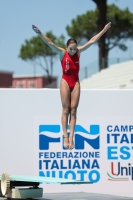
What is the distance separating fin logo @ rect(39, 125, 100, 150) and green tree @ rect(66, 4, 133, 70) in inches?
1391

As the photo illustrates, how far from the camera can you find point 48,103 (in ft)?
50.4

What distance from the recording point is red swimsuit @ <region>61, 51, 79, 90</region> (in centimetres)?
985

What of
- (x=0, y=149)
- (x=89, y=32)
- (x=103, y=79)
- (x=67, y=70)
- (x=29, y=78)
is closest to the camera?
(x=67, y=70)

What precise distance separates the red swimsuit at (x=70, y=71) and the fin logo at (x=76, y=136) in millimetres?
5577

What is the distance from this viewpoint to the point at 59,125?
1538 cm

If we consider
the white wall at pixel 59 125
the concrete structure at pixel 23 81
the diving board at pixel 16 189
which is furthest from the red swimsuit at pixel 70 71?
the concrete structure at pixel 23 81

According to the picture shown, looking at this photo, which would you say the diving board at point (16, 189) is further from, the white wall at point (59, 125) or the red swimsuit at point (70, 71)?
the red swimsuit at point (70, 71)

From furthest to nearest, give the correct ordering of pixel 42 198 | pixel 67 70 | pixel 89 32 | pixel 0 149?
1. pixel 89 32
2. pixel 0 149
3. pixel 42 198
4. pixel 67 70

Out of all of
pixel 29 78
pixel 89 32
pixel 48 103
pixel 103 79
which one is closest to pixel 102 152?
pixel 48 103

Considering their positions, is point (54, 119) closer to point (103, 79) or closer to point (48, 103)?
point (48, 103)

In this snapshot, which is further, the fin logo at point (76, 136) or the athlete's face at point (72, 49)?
the fin logo at point (76, 136)

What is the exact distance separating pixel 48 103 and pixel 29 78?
73.9m

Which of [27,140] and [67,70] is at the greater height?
[67,70]

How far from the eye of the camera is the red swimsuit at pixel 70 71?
388 inches
